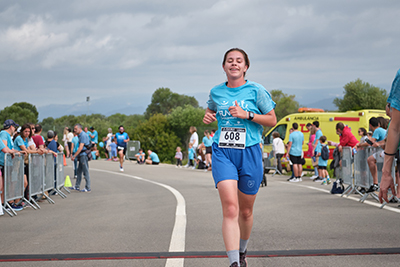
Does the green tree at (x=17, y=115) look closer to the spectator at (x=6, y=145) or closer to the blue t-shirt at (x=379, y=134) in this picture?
the spectator at (x=6, y=145)

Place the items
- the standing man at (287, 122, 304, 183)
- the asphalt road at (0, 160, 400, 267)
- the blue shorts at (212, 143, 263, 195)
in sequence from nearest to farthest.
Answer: the blue shorts at (212, 143, 263, 195) → the asphalt road at (0, 160, 400, 267) → the standing man at (287, 122, 304, 183)

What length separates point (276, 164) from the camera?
2062 cm

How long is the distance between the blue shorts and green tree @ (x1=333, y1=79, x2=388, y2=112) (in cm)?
7047

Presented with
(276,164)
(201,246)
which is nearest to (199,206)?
(201,246)

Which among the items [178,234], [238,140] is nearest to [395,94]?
[238,140]

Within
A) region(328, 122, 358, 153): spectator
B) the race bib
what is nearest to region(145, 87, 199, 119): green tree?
region(328, 122, 358, 153): spectator

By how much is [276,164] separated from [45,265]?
1624cm

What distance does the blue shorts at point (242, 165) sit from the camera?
447 centimetres

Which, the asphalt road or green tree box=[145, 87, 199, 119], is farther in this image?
green tree box=[145, 87, 199, 119]

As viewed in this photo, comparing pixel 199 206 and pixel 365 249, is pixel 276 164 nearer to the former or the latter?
pixel 199 206

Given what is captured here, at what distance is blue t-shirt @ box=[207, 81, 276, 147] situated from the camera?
4617mm

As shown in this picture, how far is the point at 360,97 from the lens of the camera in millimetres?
73812

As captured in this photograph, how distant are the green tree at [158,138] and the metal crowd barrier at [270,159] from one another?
35.8 metres

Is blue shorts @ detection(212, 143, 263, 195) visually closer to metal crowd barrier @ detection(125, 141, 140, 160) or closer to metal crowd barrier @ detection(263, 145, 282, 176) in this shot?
metal crowd barrier @ detection(263, 145, 282, 176)
